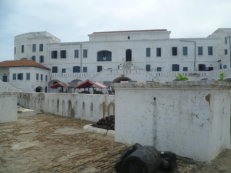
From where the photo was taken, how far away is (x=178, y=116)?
4.09 m

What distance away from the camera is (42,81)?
116ft

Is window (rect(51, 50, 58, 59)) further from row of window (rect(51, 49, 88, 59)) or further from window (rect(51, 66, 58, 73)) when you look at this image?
window (rect(51, 66, 58, 73))

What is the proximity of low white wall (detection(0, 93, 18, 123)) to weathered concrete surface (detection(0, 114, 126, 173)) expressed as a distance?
278 centimetres

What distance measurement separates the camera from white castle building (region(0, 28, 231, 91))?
3406 cm

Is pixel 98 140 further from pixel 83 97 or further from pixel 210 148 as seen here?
pixel 83 97

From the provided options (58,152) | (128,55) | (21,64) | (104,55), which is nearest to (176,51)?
(128,55)

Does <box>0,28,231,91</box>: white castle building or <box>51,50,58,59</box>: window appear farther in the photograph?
<box>51,50,58,59</box>: window

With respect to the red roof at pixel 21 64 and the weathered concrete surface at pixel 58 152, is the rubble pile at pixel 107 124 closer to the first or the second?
the weathered concrete surface at pixel 58 152

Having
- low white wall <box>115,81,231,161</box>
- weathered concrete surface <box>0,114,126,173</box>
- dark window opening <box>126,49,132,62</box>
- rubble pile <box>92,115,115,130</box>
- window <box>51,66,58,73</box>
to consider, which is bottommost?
weathered concrete surface <box>0,114,126,173</box>

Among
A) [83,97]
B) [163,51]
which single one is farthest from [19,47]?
[83,97]

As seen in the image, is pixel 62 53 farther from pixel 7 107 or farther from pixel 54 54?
pixel 7 107

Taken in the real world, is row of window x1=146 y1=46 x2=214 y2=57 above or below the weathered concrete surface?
above

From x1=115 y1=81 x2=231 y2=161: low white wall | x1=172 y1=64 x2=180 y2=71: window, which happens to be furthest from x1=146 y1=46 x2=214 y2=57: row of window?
x1=115 y1=81 x2=231 y2=161: low white wall

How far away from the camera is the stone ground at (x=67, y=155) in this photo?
361cm
